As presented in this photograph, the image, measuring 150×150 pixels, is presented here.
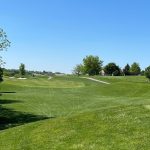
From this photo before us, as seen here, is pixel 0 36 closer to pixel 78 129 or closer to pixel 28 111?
pixel 28 111

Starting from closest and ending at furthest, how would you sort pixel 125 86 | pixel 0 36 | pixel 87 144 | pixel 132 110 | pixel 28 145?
pixel 87 144, pixel 28 145, pixel 132 110, pixel 0 36, pixel 125 86

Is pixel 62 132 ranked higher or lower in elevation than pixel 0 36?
lower

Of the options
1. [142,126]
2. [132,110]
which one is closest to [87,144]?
[142,126]

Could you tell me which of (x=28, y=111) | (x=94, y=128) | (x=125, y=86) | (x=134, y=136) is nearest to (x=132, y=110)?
(x=94, y=128)

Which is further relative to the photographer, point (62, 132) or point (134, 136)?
point (62, 132)

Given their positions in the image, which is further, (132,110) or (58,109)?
(58,109)

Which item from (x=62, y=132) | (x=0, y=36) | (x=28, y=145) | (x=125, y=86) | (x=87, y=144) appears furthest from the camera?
(x=125, y=86)

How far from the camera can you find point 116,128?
65.6 feet

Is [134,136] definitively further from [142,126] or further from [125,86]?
[125,86]

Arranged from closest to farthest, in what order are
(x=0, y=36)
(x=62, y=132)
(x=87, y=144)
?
1. (x=87, y=144)
2. (x=62, y=132)
3. (x=0, y=36)

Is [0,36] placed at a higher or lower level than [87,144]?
higher

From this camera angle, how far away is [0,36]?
42.8 metres

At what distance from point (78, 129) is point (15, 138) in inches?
125

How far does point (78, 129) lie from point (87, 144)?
122 inches
